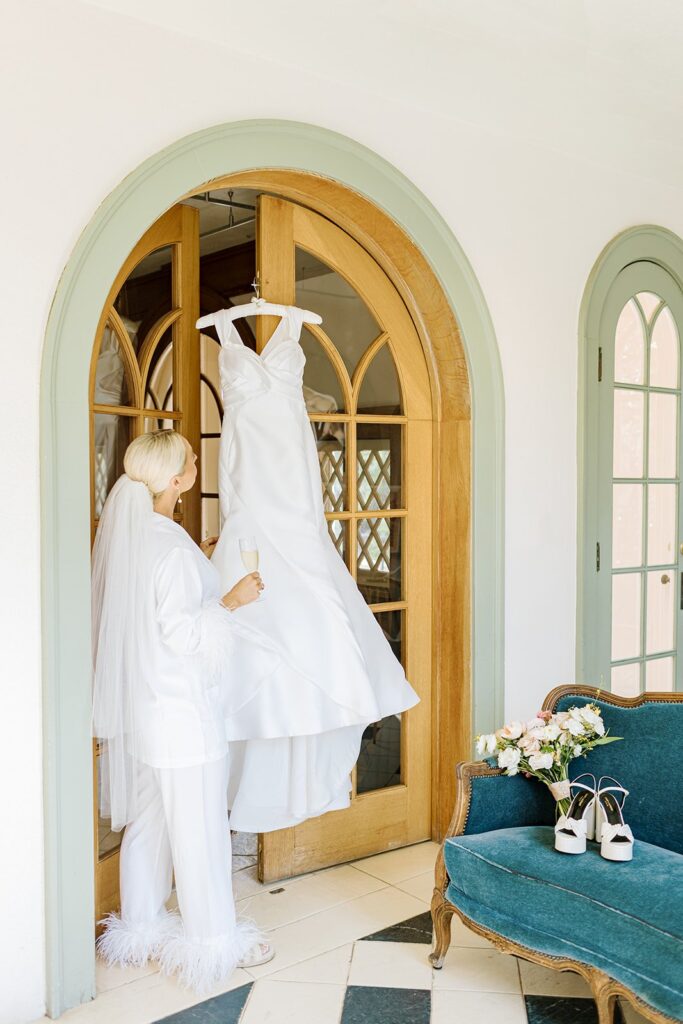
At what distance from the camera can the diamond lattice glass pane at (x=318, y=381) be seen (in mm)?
3559

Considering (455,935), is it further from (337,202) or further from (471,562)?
(337,202)

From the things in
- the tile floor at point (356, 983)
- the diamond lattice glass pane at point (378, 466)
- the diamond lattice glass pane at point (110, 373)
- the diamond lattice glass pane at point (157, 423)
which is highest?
the diamond lattice glass pane at point (110, 373)

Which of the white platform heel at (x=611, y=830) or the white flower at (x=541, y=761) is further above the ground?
the white flower at (x=541, y=761)

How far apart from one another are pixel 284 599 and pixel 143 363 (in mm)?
928

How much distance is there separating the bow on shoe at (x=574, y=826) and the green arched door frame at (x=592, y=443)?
1502mm

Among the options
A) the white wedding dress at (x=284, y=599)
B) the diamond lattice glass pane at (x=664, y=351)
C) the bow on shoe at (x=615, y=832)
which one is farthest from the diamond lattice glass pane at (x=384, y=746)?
the diamond lattice glass pane at (x=664, y=351)

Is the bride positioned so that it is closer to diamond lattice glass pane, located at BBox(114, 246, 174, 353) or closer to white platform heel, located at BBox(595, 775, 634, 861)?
diamond lattice glass pane, located at BBox(114, 246, 174, 353)

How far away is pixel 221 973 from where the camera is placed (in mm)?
2797

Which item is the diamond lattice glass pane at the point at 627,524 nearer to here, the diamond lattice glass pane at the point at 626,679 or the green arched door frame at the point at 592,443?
the green arched door frame at the point at 592,443

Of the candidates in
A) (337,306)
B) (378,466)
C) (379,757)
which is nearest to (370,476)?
(378,466)

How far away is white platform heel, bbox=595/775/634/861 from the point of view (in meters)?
2.54

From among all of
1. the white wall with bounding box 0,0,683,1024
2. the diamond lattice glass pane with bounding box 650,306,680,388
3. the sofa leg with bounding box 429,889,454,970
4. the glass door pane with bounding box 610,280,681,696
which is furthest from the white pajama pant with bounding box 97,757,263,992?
the diamond lattice glass pane with bounding box 650,306,680,388

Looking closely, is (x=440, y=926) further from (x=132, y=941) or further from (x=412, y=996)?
(x=132, y=941)

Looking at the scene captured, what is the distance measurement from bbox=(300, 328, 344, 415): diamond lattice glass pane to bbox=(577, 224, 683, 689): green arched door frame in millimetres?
1117
